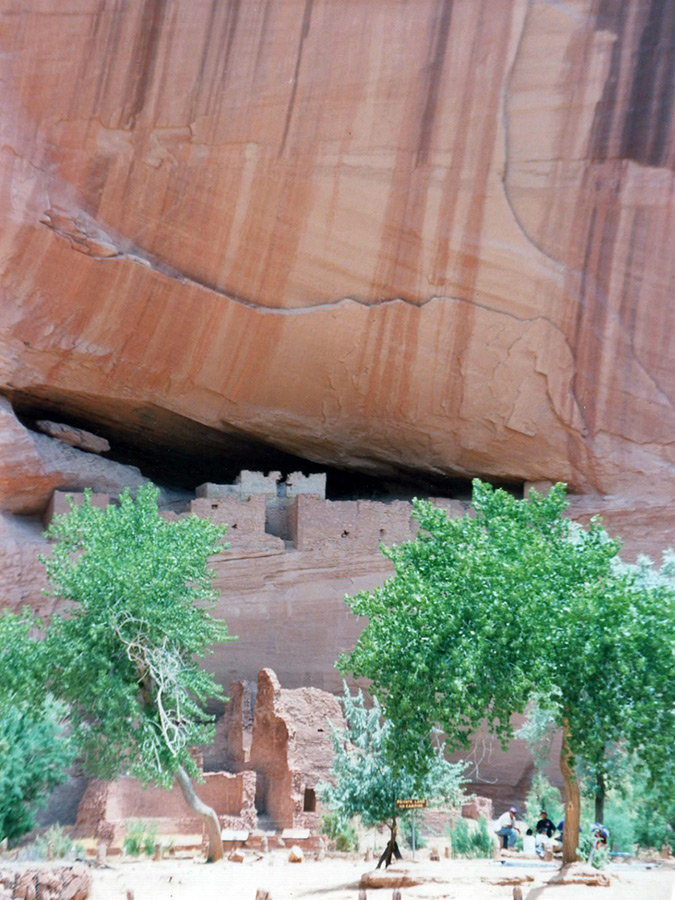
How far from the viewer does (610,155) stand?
61.5 ft

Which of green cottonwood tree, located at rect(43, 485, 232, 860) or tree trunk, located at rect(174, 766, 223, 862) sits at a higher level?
green cottonwood tree, located at rect(43, 485, 232, 860)

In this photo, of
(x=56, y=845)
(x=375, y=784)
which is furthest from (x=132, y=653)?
(x=375, y=784)

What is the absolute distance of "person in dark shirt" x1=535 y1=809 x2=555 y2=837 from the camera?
15.4 m

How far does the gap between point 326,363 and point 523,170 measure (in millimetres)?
4476

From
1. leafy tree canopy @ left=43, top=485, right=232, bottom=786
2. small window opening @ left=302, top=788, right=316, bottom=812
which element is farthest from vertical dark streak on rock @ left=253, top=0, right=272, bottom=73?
small window opening @ left=302, top=788, right=316, bottom=812

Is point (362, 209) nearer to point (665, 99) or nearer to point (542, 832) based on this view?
point (665, 99)

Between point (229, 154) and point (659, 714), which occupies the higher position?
point (229, 154)

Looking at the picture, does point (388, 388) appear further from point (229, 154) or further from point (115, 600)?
point (115, 600)

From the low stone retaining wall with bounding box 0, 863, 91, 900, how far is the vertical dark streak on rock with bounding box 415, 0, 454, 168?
12.0 meters

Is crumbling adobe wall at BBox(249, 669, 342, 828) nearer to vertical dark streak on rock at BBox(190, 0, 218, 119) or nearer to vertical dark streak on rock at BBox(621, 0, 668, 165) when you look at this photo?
vertical dark streak on rock at BBox(190, 0, 218, 119)

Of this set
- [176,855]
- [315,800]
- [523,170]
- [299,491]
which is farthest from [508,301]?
[176,855]

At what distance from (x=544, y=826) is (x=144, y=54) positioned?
41.8 ft

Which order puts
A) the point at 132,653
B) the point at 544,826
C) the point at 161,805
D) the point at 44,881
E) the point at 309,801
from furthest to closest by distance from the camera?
the point at 309,801 < the point at 161,805 < the point at 544,826 < the point at 132,653 < the point at 44,881

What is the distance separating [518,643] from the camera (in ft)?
39.2
